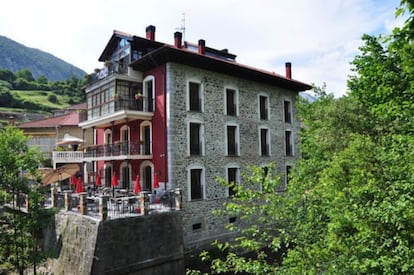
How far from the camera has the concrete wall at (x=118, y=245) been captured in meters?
11.3

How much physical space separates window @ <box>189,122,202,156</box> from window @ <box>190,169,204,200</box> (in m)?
1.03

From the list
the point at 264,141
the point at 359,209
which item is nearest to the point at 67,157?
the point at 264,141

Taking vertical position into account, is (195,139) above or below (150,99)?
below

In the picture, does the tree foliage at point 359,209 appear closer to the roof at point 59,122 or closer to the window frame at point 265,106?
the window frame at point 265,106

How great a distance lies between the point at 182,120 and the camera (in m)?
16.4

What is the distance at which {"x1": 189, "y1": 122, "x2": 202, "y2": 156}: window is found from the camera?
55.7 feet

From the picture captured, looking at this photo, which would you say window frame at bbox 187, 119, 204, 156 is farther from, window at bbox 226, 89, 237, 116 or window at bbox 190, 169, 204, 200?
window at bbox 226, 89, 237, 116

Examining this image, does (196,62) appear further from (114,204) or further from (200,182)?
(114,204)

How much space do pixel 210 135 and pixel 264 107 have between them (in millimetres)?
5861

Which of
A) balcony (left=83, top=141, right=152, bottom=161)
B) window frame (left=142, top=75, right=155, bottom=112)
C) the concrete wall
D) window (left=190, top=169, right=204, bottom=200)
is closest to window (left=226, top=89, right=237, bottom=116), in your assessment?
window (left=190, top=169, right=204, bottom=200)

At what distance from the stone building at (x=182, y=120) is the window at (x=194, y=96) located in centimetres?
6

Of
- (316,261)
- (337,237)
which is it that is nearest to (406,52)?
(337,237)

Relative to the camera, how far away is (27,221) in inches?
397

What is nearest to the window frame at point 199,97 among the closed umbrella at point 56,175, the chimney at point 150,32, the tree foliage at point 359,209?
the chimney at point 150,32
